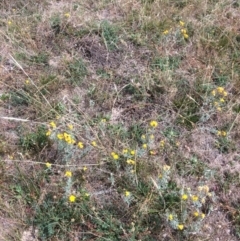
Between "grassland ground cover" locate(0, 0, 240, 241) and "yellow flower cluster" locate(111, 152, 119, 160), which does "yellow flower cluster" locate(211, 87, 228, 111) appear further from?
"yellow flower cluster" locate(111, 152, 119, 160)

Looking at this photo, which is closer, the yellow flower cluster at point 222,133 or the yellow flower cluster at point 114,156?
the yellow flower cluster at point 114,156

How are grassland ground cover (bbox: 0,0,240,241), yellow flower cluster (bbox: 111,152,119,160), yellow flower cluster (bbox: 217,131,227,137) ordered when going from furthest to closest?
yellow flower cluster (bbox: 217,131,227,137)
yellow flower cluster (bbox: 111,152,119,160)
grassland ground cover (bbox: 0,0,240,241)

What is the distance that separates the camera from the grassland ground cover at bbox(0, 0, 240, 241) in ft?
8.99

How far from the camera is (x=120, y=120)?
329 centimetres

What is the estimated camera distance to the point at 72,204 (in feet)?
9.00

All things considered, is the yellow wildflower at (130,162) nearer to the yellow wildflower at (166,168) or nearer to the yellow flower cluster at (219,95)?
the yellow wildflower at (166,168)

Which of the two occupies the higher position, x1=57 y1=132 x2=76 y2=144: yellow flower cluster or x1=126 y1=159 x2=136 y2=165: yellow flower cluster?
x1=57 y1=132 x2=76 y2=144: yellow flower cluster

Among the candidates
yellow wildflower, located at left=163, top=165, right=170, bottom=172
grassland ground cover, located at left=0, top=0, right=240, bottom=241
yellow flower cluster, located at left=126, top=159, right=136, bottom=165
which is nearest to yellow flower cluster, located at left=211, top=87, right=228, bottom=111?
grassland ground cover, located at left=0, top=0, right=240, bottom=241

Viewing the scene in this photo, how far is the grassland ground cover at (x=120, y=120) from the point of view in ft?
8.99

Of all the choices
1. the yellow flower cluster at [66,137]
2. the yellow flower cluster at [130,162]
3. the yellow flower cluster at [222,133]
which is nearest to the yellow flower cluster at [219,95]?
the yellow flower cluster at [222,133]

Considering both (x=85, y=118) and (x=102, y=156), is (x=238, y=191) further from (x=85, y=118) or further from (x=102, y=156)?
(x=85, y=118)

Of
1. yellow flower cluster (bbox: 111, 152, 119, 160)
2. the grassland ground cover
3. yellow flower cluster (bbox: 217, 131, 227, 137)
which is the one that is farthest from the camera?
yellow flower cluster (bbox: 217, 131, 227, 137)

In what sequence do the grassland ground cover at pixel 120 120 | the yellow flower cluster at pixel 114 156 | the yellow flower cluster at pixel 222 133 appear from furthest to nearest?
the yellow flower cluster at pixel 222 133
the yellow flower cluster at pixel 114 156
the grassland ground cover at pixel 120 120

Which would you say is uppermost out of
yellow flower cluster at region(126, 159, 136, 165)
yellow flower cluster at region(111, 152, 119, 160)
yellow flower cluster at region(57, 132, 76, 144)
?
yellow flower cluster at region(57, 132, 76, 144)
